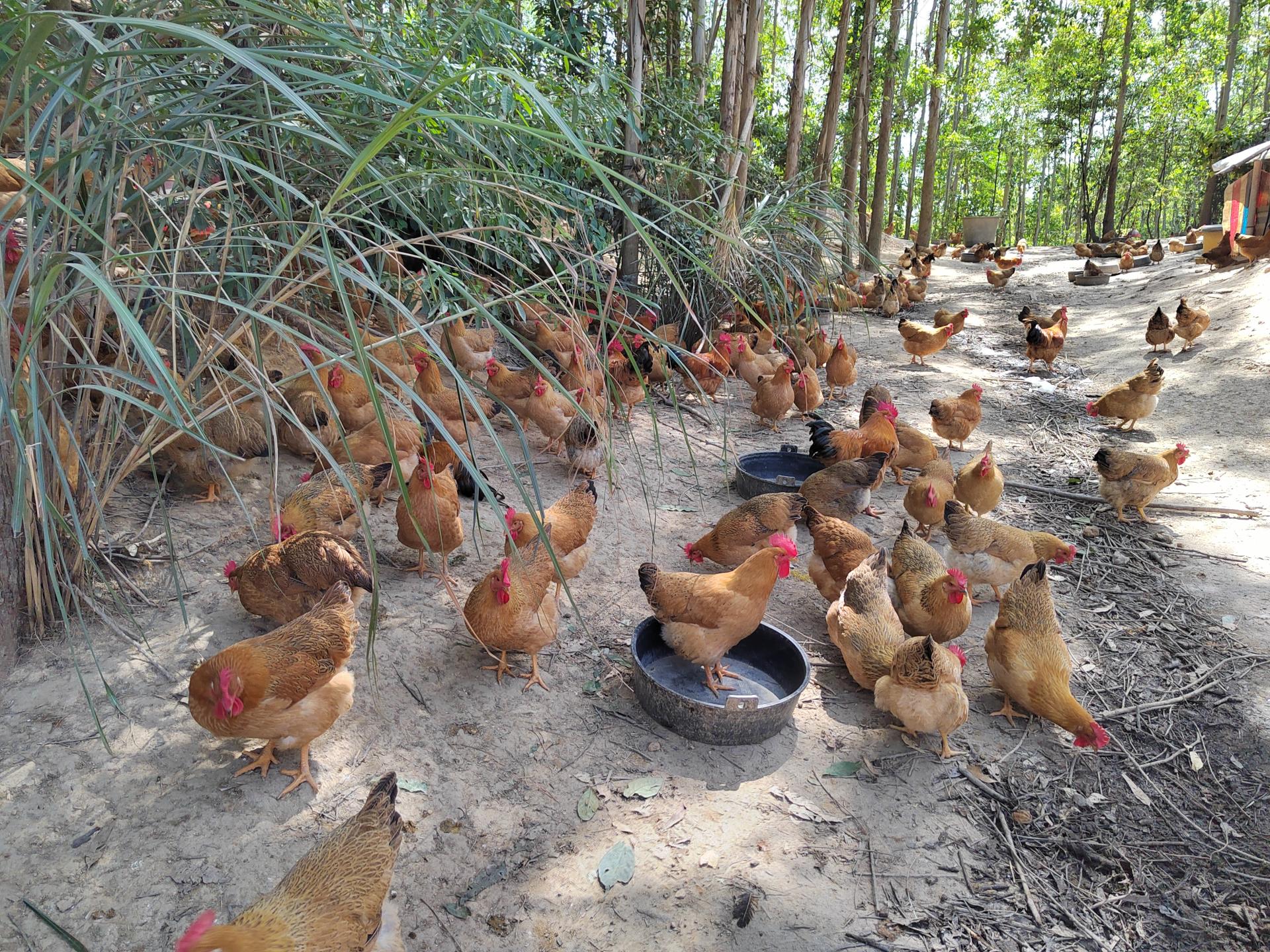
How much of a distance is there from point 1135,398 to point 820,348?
9.96 ft

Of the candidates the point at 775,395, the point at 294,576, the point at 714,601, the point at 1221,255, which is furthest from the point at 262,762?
the point at 1221,255

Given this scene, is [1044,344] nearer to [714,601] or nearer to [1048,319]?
[1048,319]

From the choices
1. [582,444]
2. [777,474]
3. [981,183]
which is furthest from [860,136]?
[981,183]

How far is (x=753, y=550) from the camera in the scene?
4.38 metres

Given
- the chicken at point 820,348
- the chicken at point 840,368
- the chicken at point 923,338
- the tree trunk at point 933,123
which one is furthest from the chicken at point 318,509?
the tree trunk at point 933,123

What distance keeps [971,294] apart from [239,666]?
52.2 feet

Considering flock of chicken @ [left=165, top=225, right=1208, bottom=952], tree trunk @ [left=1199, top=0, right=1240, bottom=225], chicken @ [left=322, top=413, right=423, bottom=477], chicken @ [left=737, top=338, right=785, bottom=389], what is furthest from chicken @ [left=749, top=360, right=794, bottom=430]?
tree trunk @ [left=1199, top=0, right=1240, bottom=225]

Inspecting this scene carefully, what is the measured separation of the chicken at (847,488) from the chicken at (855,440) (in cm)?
56

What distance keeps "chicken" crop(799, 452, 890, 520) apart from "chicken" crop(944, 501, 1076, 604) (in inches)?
22.4

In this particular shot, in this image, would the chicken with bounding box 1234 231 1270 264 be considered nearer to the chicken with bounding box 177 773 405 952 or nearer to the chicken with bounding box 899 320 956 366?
the chicken with bounding box 899 320 956 366

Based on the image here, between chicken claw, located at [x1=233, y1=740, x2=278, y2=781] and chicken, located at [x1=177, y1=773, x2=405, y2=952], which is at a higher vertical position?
chicken, located at [x1=177, y1=773, x2=405, y2=952]

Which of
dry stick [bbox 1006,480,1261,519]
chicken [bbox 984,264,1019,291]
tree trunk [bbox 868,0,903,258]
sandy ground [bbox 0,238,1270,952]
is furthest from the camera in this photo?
chicken [bbox 984,264,1019,291]

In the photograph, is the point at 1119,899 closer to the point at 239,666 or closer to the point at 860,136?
the point at 239,666

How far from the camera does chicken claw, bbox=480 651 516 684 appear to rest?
345 cm
